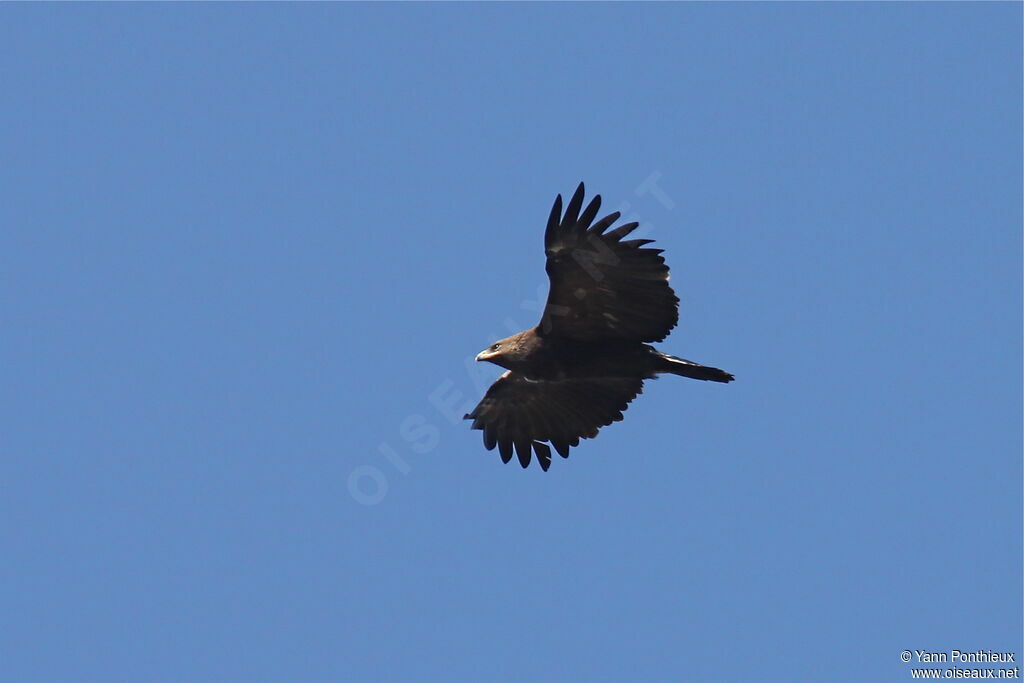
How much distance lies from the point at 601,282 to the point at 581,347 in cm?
131

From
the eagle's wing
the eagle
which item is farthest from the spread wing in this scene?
the eagle's wing

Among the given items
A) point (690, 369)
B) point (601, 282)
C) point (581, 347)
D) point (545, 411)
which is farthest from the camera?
point (545, 411)

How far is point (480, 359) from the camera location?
19.5 m

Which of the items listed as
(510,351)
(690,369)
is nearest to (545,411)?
(510,351)

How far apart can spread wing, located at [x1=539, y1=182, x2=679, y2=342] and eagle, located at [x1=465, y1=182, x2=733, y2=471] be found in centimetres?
1

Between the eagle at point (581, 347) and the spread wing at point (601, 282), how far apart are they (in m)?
0.01

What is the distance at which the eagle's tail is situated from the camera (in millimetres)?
18188

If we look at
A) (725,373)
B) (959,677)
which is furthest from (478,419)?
(959,677)

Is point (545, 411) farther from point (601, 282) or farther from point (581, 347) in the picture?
point (601, 282)

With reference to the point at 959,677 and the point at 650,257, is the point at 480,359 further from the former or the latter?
the point at 959,677

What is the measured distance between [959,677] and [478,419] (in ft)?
26.5

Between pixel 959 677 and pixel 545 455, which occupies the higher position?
pixel 545 455

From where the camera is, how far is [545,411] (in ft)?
66.3

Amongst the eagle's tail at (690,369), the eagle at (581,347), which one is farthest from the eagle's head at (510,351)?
the eagle's tail at (690,369)
